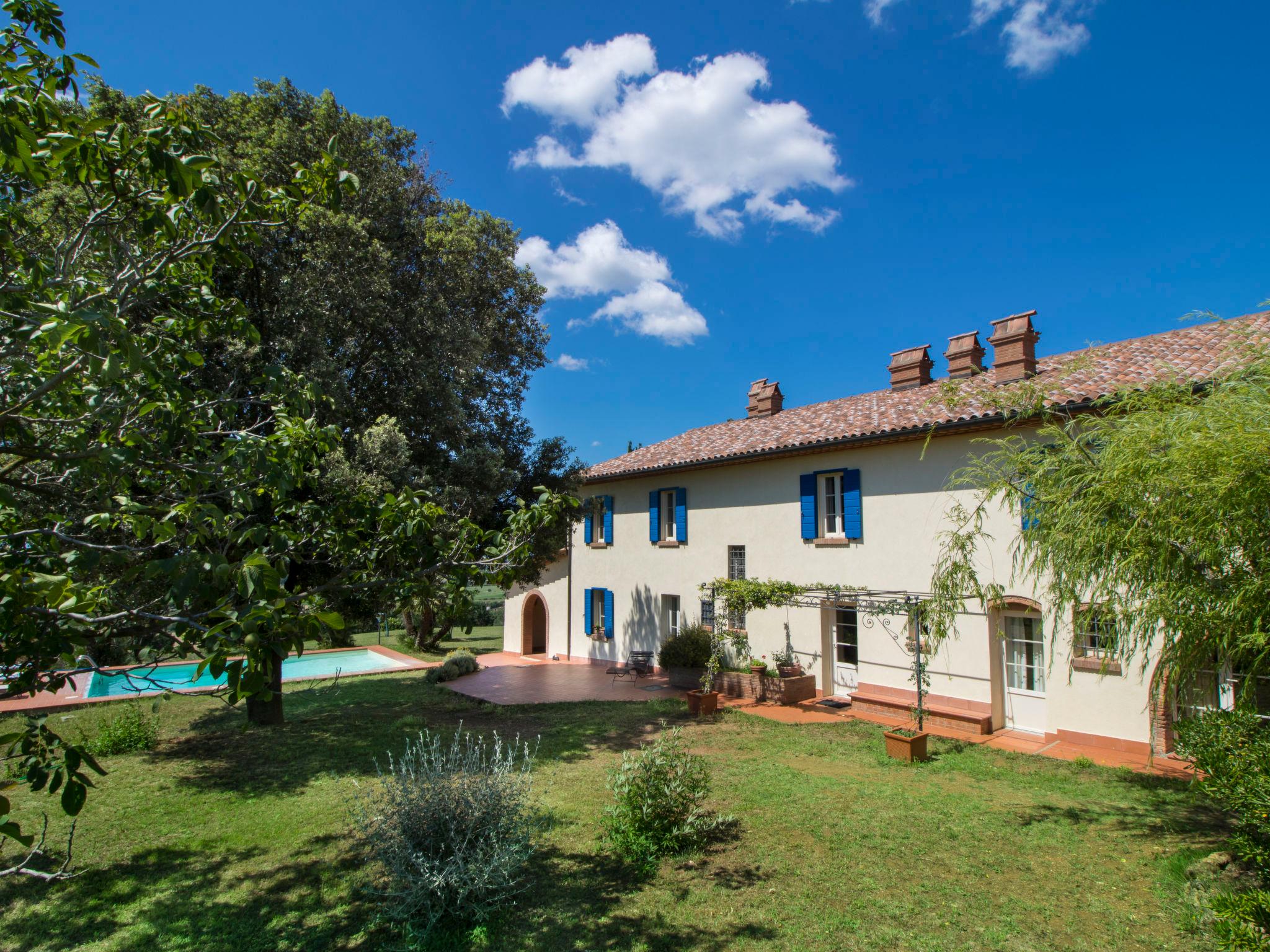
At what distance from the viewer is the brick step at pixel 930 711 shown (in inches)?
446

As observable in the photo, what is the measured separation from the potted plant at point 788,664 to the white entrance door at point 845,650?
777mm

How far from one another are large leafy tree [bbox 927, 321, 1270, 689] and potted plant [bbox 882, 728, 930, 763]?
393 cm

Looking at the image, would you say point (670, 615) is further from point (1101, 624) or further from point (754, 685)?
point (1101, 624)

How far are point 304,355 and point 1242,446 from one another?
1182cm

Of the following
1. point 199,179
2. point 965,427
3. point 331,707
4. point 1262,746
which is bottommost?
point 331,707

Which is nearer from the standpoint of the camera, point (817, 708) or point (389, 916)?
point (389, 916)

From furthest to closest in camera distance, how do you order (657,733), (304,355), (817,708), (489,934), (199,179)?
(817,708) → (657,733) → (304,355) → (489,934) → (199,179)

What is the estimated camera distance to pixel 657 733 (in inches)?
465

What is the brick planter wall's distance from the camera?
1391 cm

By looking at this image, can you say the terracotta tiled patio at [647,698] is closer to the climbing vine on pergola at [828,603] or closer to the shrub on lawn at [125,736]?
the climbing vine on pergola at [828,603]

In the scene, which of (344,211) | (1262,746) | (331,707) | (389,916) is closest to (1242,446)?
(1262,746)

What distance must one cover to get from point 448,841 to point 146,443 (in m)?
4.05

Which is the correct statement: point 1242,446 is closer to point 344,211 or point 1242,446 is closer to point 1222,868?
point 1222,868

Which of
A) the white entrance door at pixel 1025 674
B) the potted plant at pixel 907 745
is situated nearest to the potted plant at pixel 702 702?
the potted plant at pixel 907 745
